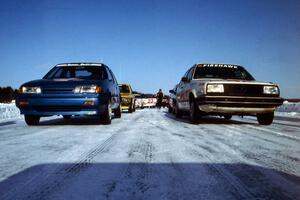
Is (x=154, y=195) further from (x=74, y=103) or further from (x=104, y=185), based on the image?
(x=74, y=103)

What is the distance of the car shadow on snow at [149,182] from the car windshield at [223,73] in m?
5.55

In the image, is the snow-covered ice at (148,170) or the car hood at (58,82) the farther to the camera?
the car hood at (58,82)

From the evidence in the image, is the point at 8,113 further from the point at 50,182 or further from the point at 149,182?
the point at 149,182

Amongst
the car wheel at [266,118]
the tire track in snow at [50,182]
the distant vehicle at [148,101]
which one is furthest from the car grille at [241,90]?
the distant vehicle at [148,101]

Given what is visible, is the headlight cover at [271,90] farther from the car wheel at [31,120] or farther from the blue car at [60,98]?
the car wheel at [31,120]

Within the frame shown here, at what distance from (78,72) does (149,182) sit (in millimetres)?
6548

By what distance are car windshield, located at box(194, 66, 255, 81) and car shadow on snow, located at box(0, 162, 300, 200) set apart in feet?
18.2

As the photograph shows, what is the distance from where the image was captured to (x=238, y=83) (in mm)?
6625

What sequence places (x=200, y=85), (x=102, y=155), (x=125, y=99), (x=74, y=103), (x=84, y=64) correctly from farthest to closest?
(x=125, y=99) < (x=84, y=64) < (x=200, y=85) < (x=74, y=103) < (x=102, y=155)

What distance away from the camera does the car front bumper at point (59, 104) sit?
6.34 m

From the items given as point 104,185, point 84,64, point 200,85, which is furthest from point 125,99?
point 104,185

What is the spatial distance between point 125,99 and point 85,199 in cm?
1302

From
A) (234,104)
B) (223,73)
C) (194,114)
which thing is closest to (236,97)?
(234,104)

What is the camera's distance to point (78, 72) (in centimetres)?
820
